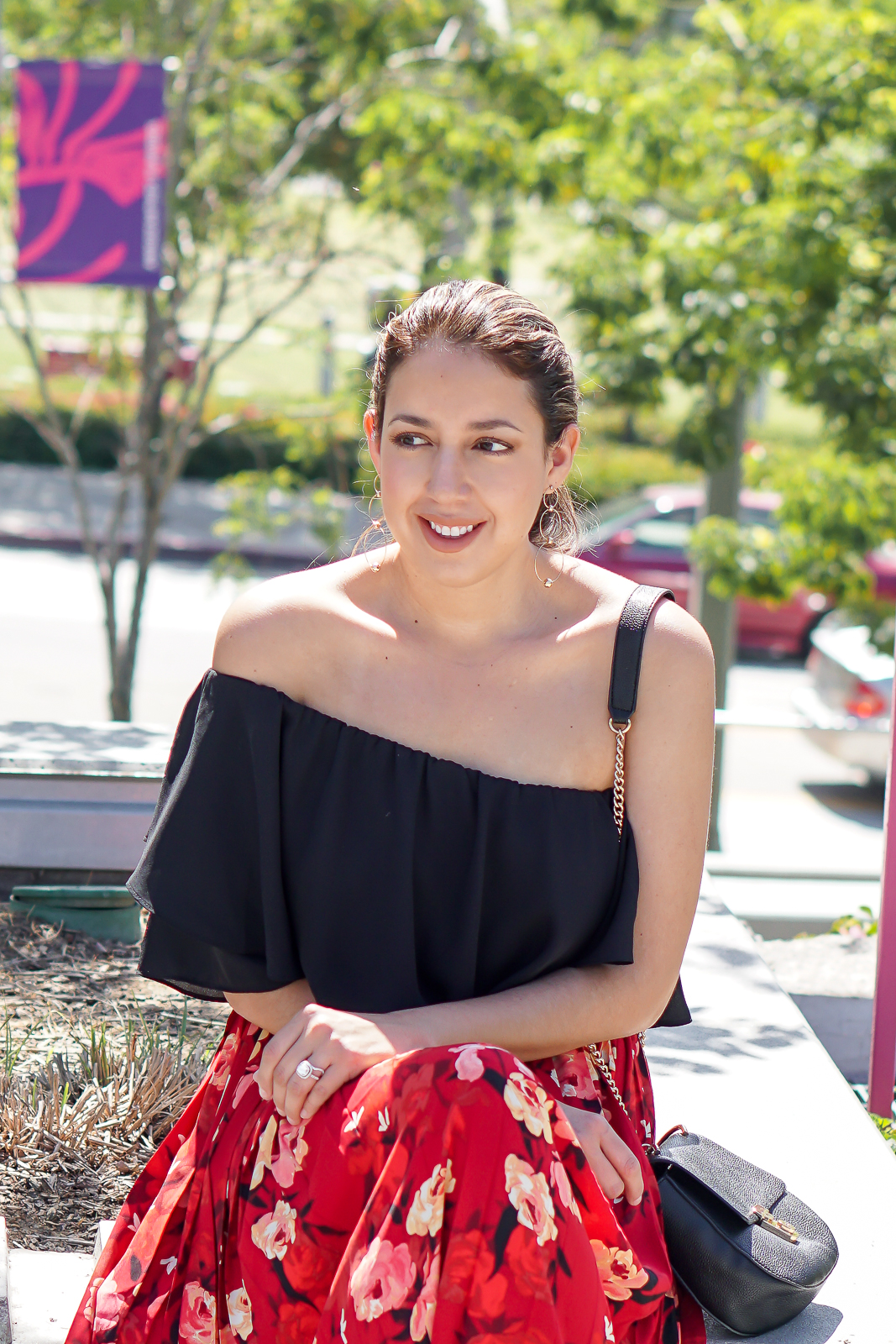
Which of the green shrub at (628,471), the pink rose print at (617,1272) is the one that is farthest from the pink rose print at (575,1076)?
the green shrub at (628,471)

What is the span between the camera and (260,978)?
2002 millimetres

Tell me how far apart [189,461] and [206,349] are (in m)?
10.2

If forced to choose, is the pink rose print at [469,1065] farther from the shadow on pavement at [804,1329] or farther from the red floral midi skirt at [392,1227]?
the shadow on pavement at [804,1329]

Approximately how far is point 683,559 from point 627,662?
9328mm

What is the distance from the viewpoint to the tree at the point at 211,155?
6.33 metres

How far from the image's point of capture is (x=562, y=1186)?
163cm

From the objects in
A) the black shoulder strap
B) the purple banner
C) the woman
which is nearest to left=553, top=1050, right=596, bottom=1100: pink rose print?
the woman

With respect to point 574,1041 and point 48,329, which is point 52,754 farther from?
point 48,329

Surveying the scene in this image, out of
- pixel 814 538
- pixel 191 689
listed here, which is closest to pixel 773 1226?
pixel 814 538

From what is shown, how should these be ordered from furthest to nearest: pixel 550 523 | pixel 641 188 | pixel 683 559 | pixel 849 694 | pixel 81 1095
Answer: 1. pixel 683 559
2. pixel 849 694
3. pixel 641 188
4. pixel 81 1095
5. pixel 550 523

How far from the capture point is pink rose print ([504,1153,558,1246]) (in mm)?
1574

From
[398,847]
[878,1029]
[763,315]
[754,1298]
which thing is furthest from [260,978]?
[763,315]

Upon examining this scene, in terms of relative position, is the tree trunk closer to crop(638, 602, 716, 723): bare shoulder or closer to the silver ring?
crop(638, 602, 716, 723): bare shoulder

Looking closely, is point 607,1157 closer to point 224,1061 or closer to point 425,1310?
point 425,1310
